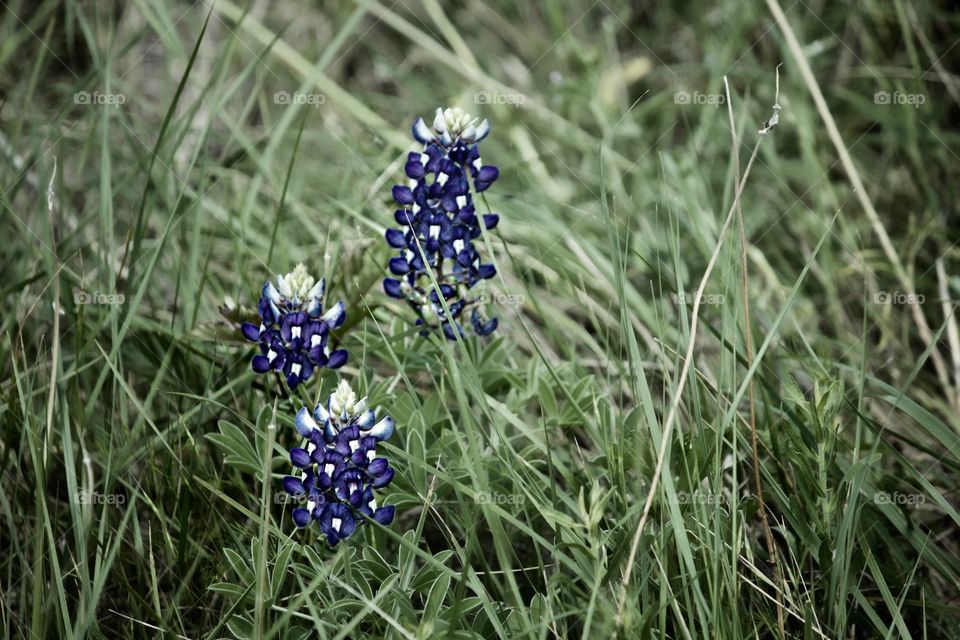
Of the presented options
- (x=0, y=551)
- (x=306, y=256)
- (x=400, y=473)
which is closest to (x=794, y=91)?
(x=306, y=256)

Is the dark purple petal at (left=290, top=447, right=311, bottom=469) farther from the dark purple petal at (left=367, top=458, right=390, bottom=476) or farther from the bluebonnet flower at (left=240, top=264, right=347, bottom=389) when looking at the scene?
the bluebonnet flower at (left=240, top=264, right=347, bottom=389)

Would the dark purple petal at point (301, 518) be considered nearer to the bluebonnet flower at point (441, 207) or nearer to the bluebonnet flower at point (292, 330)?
the bluebonnet flower at point (292, 330)

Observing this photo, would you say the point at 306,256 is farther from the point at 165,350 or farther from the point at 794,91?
the point at 794,91

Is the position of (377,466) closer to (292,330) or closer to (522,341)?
(292,330)

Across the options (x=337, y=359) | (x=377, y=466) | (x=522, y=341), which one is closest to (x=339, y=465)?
(x=377, y=466)

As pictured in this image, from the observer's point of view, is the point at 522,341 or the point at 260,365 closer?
the point at 260,365

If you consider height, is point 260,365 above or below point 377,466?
above
